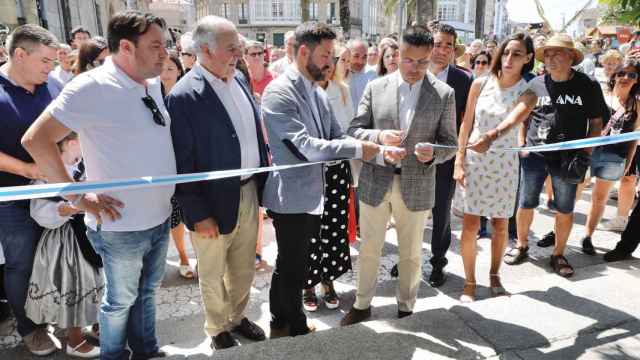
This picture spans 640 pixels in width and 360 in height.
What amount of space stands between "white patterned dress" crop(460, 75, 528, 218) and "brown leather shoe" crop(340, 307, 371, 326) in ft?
3.89

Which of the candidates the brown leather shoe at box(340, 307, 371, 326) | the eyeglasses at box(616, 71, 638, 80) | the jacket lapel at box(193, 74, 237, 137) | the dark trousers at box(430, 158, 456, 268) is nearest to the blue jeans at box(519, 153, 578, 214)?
the dark trousers at box(430, 158, 456, 268)

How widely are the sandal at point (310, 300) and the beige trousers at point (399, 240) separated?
0.48 meters

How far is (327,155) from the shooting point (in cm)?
272

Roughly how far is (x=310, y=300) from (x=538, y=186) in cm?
245

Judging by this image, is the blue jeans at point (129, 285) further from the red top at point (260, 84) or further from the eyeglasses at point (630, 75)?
the eyeglasses at point (630, 75)

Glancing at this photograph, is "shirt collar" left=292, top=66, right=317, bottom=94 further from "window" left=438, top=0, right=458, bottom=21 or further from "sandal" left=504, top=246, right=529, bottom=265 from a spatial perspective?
"window" left=438, top=0, right=458, bottom=21

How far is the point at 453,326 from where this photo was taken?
2842 millimetres

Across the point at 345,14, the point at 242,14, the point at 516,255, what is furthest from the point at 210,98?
the point at 242,14

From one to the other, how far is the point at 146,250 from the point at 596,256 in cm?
440

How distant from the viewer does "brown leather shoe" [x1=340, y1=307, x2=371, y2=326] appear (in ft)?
11.1

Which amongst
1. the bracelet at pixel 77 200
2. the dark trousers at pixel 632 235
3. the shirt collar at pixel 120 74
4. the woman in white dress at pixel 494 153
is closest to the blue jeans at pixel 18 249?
the bracelet at pixel 77 200

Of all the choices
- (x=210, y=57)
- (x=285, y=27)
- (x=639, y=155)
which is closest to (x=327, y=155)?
(x=210, y=57)

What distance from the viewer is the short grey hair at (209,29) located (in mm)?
2611

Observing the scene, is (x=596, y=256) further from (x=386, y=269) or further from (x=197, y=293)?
(x=197, y=293)
